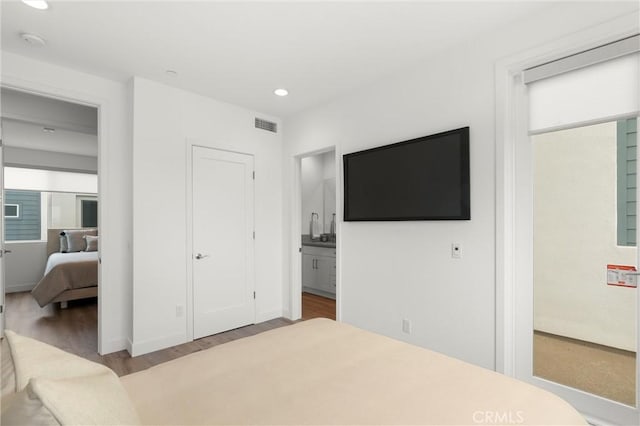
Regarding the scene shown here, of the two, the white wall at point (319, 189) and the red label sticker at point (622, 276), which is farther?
the white wall at point (319, 189)

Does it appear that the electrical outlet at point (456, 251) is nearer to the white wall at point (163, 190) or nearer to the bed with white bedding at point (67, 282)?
the white wall at point (163, 190)

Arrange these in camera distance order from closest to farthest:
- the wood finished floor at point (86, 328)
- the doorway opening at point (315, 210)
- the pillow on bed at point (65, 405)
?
the pillow on bed at point (65, 405) → the wood finished floor at point (86, 328) → the doorway opening at point (315, 210)

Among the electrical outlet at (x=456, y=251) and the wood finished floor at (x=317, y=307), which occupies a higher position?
the electrical outlet at (x=456, y=251)

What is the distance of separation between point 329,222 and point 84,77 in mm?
4151

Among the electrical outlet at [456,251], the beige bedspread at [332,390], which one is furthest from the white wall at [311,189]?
the beige bedspread at [332,390]

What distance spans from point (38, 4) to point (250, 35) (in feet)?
4.32

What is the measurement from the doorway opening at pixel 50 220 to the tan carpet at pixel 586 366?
12.8ft

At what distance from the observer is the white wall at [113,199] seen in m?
3.05

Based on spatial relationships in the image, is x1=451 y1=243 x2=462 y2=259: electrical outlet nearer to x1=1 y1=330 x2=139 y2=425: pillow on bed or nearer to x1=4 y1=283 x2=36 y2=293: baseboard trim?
x1=1 y1=330 x2=139 y2=425: pillow on bed

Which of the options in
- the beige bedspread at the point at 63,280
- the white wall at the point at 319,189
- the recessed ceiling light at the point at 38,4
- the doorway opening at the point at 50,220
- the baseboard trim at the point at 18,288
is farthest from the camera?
the white wall at the point at 319,189

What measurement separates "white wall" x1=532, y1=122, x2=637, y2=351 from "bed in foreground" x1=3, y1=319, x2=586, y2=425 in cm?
117

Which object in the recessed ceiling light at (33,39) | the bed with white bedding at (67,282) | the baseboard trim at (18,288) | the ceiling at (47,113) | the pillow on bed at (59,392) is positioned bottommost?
the baseboard trim at (18,288)

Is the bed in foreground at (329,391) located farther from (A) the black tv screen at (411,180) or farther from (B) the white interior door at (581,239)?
(A) the black tv screen at (411,180)

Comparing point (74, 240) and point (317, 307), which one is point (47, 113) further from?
point (317, 307)
